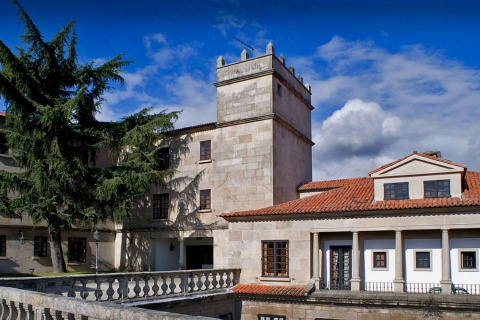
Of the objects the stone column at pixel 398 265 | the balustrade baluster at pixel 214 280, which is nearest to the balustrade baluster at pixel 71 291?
the balustrade baluster at pixel 214 280

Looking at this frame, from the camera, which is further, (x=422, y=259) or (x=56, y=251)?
(x=56, y=251)

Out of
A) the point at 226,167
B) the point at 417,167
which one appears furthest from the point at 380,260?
the point at 226,167

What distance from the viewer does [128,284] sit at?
17.0 m

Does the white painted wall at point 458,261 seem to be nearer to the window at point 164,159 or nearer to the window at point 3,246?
the window at point 164,159

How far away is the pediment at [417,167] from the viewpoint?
19438mm

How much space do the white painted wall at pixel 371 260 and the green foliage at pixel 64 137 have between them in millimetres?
11166

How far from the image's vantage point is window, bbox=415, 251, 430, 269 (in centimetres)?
1967

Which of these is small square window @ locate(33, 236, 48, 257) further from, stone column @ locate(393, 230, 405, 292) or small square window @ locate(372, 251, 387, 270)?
stone column @ locate(393, 230, 405, 292)

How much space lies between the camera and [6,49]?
2212 centimetres

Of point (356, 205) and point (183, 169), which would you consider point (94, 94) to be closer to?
point (183, 169)

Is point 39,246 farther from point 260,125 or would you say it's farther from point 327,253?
point 327,253

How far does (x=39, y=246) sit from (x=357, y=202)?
1727cm

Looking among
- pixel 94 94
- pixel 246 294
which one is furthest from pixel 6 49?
pixel 246 294

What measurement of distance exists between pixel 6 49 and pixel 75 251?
12.2 metres
